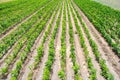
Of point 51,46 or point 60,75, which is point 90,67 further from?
point 51,46

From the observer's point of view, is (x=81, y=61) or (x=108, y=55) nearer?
(x=81, y=61)

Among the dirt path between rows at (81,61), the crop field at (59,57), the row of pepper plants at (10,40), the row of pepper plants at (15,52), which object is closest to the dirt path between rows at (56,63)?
the crop field at (59,57)

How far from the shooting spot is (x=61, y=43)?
17.3 metres

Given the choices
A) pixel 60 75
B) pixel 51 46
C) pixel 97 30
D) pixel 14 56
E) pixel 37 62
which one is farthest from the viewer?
pixel 97 30

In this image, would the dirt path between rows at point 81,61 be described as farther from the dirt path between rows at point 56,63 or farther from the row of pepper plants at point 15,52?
the row of pepper plants at point 15,52

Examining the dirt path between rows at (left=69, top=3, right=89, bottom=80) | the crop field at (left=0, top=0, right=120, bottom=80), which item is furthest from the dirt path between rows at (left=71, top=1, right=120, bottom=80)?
the dirt path between rows at (left=69, top=3, right=89, bottom=80)

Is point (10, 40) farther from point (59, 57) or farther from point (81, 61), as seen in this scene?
point (81, 61)

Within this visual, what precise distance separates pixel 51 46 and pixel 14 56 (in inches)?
116

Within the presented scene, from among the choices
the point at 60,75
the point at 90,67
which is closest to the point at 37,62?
the point at 60,75

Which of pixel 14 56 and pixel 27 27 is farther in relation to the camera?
pixel 27 27

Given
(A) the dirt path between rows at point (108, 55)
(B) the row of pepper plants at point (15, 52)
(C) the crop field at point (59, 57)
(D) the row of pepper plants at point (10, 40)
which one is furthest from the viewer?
(D) the row of pepper plants at point (10, 40)

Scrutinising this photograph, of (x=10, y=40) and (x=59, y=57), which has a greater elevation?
(x=10, y=40)

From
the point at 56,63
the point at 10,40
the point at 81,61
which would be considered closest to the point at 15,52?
the point at 10,40

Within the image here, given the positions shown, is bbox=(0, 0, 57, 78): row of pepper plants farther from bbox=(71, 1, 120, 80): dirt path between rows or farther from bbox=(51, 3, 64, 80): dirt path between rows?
bbox=(71, 1, 120, 80): dirt path between rows
